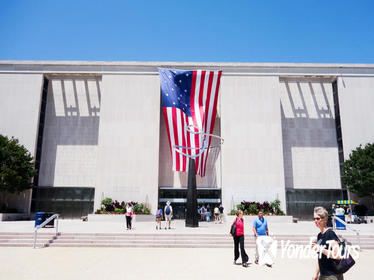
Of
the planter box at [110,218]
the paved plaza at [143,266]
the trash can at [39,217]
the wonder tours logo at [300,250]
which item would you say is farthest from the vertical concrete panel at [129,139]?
the wonder tours logo at [300,250]

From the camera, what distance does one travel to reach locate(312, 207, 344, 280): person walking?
3700mm

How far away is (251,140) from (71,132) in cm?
1828

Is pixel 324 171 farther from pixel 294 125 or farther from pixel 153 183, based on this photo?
pixel 153 183

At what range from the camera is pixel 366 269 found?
339 inches

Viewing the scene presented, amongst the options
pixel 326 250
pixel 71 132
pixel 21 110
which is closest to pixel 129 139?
pixel 71 132

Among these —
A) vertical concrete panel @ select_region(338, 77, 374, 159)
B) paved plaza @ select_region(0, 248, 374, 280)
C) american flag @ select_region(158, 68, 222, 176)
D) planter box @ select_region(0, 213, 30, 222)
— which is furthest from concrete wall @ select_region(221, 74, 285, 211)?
planter box @ select_region(0, 213, 30, 222)

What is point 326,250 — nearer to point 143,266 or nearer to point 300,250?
point 143,266

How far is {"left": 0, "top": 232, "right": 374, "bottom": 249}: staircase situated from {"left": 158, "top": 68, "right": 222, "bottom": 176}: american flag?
38.4ft

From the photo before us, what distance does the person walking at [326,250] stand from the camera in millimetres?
3700

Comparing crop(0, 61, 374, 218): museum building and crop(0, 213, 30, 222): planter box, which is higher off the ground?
crop(0, 61, 374, 218): museum building

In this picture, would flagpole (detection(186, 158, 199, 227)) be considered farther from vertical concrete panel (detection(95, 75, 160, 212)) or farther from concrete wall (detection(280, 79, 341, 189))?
concrete wall (detection(280, 79, 341, 189))

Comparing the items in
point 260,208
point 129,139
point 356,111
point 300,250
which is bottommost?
point 300,250

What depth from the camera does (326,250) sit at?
12.2 feet

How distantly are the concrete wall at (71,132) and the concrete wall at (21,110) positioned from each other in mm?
1617
